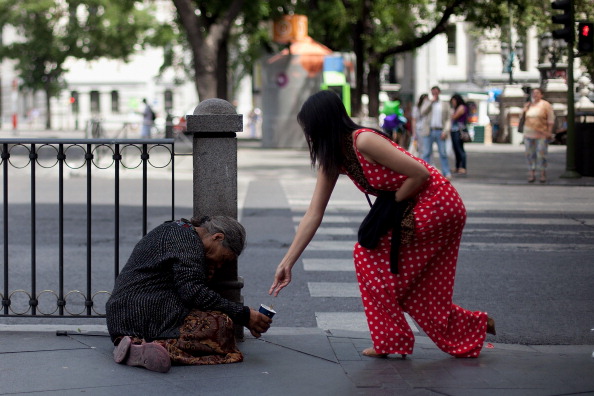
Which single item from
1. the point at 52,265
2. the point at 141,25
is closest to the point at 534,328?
the point at 52,265

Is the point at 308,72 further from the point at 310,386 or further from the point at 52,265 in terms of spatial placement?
the point at 310,386

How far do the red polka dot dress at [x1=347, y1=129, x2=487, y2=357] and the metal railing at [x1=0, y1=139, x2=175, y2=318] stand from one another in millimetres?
1307

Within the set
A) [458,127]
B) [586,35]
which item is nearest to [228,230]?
[586,35]

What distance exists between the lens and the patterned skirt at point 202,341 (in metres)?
5.50

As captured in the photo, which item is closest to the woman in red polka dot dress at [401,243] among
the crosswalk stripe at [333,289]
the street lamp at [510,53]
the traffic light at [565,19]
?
the crosswalk stripe at [333,289]

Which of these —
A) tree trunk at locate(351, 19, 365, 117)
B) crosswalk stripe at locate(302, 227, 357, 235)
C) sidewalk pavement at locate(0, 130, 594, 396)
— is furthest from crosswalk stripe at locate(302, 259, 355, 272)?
tree trunk at locate(351, 19, 365, 117)

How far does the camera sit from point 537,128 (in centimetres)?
1997

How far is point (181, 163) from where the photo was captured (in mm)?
26328

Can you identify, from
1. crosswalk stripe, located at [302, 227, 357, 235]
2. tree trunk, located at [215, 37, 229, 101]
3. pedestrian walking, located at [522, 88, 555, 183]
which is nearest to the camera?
crosswalk stripe, located at [302, 227, 357, 235]

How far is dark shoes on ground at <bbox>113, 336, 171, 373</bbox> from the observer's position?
529 centimetres

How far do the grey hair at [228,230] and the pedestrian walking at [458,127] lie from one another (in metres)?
16.9

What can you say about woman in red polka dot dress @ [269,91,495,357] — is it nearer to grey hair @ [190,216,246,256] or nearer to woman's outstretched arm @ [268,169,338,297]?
woman's outstretched arm @ [268,169,338,297]

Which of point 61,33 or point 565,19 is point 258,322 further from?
point 61,33

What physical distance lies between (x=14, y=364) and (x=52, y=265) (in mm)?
4376
